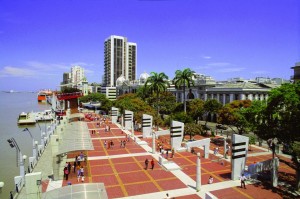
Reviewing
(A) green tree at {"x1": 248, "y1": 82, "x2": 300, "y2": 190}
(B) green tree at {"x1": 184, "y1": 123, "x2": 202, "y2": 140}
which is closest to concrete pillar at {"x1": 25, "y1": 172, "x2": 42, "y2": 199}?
(A) green tree at {"x1": 248, "y1": 82, "x2": 300, "y2": 190}

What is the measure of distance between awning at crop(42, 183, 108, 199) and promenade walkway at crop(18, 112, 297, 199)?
7.38m

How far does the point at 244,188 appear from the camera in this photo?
2772cm

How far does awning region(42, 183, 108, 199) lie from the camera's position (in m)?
17.6

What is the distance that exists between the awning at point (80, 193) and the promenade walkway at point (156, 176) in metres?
7.38

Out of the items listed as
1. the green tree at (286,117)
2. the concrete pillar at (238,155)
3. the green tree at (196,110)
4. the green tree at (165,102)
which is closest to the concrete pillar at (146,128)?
the green tree at (196,110)

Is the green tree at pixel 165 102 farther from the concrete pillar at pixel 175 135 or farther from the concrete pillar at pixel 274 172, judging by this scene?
the concrete pillar at pixel 274 172

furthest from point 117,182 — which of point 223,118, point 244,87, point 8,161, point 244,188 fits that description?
point 244,87

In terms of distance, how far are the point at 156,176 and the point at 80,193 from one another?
14.5m

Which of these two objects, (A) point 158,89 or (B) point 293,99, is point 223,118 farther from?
(B) point 293,99

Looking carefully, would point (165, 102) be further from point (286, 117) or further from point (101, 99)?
point (286, 117)

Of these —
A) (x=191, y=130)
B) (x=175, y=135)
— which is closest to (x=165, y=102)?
(x=191, y=130)

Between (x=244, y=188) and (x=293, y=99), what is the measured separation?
10403 mm

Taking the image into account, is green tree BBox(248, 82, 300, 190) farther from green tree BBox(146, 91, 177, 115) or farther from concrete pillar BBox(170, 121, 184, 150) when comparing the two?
green tree BBox(146, 91, 177, 115)

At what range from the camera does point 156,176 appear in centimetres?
3097
